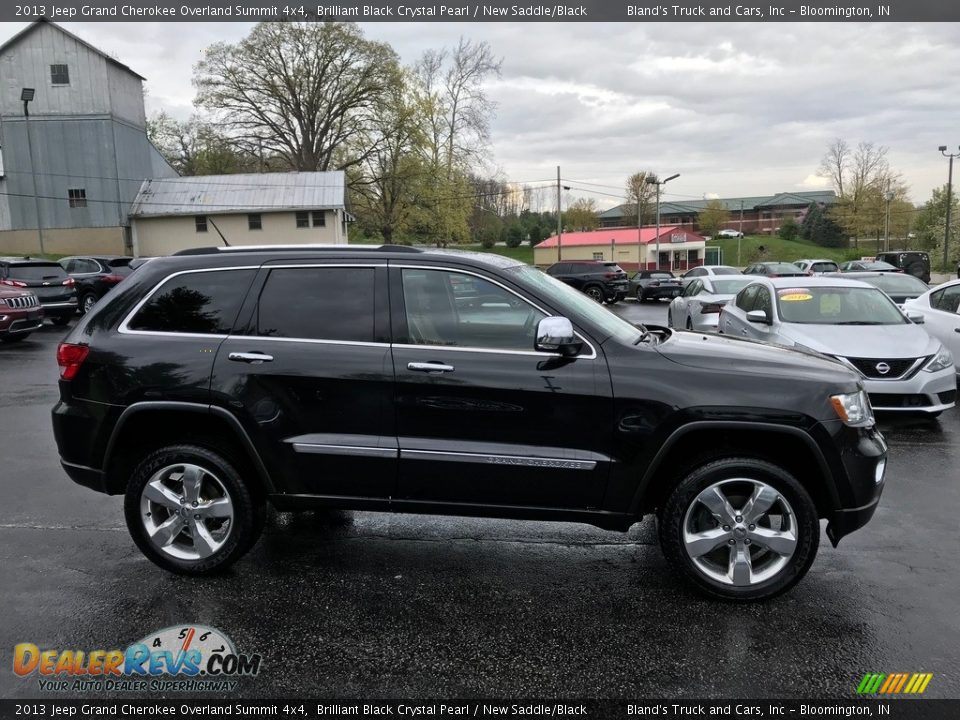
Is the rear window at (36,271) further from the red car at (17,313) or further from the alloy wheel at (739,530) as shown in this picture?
the alloy wheel at (739,530)

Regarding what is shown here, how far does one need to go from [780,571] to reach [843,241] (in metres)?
98.9

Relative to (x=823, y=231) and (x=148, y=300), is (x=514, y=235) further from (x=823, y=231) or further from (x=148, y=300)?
Answer: (x=148, y=300)

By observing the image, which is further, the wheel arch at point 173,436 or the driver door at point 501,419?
the wheel arch at point 173,436

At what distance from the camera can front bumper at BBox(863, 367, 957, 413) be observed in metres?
6.90

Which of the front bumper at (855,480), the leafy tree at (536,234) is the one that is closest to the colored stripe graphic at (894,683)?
the front bumper at (855,480)

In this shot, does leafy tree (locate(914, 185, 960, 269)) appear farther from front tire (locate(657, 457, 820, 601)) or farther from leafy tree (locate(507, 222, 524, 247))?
front tire (locate(657, 457, 820, 601))

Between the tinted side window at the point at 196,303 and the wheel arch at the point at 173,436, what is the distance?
1.52 ft

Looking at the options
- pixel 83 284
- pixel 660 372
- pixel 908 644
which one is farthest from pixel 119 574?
pixel 83 284

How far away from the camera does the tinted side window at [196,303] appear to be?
3.93 metres

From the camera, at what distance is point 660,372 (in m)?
3.54

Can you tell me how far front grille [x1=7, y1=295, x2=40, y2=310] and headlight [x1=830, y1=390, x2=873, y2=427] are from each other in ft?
50.4

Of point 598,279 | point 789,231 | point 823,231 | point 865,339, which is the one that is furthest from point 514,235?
point 865,339

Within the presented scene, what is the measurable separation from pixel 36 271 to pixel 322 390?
17.4 metres

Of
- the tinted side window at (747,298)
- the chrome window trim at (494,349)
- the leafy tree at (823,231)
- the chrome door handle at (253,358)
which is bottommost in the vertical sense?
the tinted side window at (747,298)
